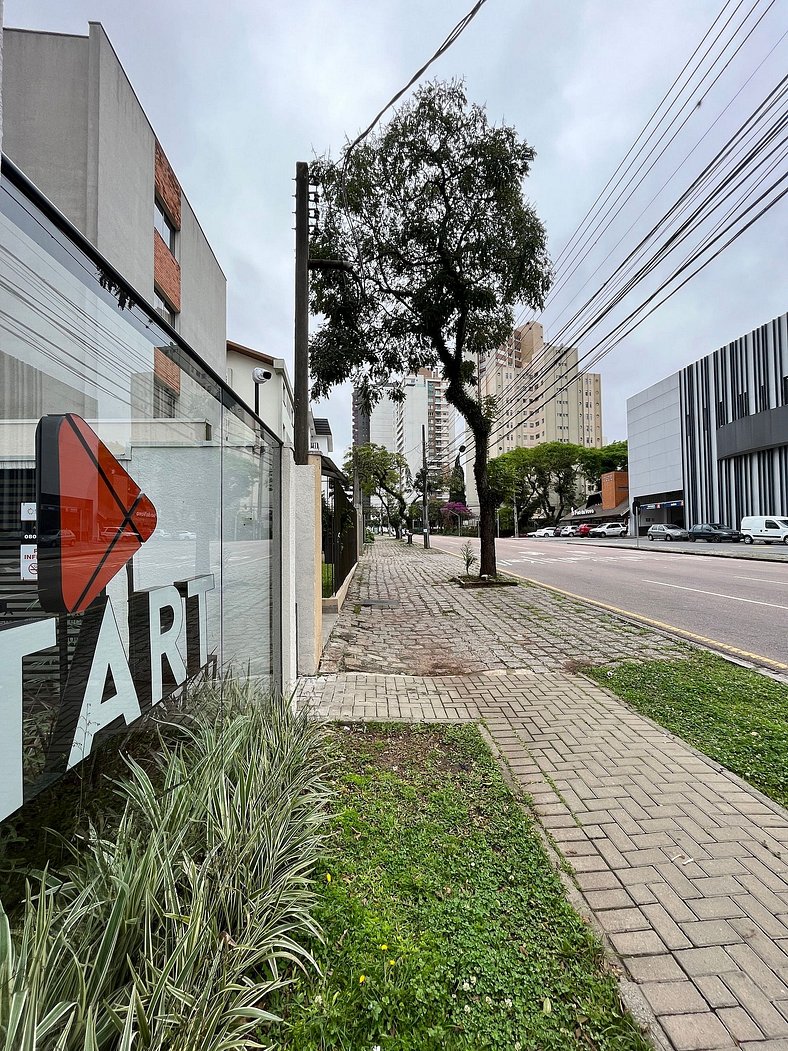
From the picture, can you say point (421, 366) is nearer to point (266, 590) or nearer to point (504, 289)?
point (504, 289)

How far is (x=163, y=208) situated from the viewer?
60.3 feet

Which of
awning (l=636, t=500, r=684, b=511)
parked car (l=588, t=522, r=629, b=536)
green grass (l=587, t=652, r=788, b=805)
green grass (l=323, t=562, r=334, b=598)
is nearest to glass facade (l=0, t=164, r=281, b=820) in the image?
green grass (l=587, t=652, r=788, b=805)

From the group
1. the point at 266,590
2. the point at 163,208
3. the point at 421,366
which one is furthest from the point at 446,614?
the point at 163,208

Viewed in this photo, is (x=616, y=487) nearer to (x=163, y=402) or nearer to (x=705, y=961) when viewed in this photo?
(x=705, y=961)

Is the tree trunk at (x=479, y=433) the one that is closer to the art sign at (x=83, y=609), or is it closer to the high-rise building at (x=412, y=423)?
the art sign at (x=83, y=609)

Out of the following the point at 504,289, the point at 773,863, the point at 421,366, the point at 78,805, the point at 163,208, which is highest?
the point at 163,208

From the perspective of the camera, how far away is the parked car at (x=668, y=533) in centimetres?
4359

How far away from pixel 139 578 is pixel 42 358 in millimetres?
812

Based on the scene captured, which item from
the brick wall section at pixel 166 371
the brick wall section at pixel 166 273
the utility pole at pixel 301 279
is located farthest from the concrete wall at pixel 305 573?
the brick wall section at pixel 166 273

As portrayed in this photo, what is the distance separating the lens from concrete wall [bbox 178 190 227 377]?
20406 mm

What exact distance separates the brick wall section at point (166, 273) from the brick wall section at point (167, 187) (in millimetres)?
1192

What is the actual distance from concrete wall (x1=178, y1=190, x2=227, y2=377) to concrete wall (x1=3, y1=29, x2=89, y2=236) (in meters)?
5.53

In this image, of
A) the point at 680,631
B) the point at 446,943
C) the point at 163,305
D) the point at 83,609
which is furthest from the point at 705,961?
the point at 163,305

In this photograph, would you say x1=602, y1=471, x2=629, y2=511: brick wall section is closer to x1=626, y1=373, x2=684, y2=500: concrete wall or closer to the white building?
x1=626, y1=373, x2=684, y2=500: concrete wall
